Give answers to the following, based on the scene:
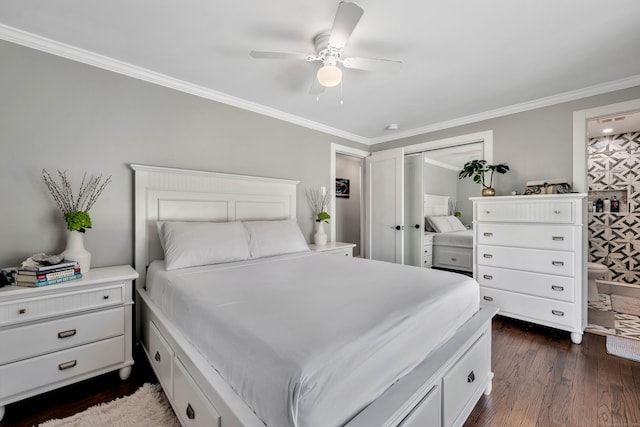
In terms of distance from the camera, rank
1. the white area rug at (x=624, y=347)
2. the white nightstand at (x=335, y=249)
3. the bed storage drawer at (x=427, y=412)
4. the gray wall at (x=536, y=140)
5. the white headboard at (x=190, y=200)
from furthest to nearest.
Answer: the white nightstand at (x=335, y=249) < the gray wall at (x=536, y=140) < the white headboard at (x=190, y=200) < the white area rug at (x=624, y=347) < the bed storage drawer at (x=427, y=412)

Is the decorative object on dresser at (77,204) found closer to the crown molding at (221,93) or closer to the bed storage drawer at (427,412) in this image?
the crown molding at (221,93)

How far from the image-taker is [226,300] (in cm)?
140

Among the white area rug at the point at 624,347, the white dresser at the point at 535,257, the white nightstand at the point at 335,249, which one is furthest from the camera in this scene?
the white nightstand at the point at 335,249

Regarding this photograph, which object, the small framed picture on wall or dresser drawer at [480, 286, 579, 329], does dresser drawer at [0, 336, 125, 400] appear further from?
the small framed picture on wall

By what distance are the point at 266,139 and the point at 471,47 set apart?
87.5 inches

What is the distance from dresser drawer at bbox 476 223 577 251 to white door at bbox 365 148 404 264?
120 cm

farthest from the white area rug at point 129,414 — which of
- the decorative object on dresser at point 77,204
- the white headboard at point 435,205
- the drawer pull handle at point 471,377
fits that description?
the white headboard at point 435,205

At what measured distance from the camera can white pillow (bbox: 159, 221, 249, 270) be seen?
2.11 meters

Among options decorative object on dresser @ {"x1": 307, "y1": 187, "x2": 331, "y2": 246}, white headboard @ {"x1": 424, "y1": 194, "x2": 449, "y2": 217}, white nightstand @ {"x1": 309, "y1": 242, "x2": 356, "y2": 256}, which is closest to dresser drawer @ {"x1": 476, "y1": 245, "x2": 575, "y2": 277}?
white nightstand @ {"x1": 309, "y1": 242, "x2": 356, "y2": 256}

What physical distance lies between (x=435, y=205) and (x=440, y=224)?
0.52m

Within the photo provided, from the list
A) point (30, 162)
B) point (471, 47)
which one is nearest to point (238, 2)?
point (471, 47)

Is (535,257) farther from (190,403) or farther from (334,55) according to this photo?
(190,403)

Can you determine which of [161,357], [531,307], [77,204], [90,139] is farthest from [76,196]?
[531,307]

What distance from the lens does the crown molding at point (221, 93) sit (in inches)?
76.7
